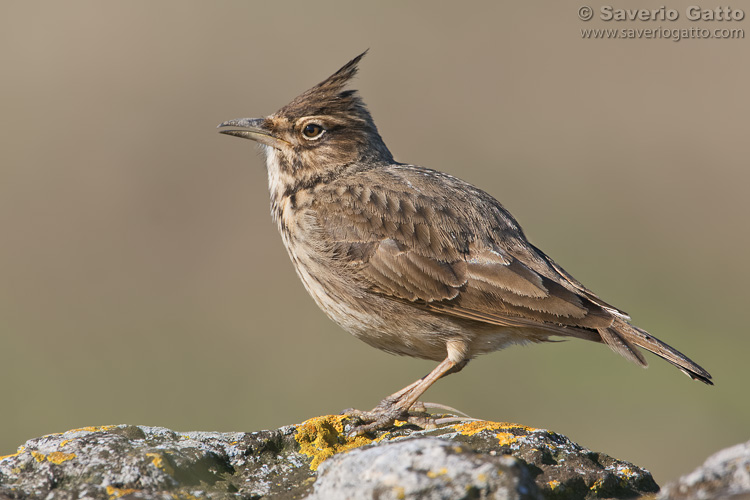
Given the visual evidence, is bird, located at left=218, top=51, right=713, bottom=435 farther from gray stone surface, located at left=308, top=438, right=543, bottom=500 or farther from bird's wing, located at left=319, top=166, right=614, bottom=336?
gray stone surface, located at left=308, top=438, right=543, bottom=500

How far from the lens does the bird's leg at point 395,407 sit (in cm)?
556

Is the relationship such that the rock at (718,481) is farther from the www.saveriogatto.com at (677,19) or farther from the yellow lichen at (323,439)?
the www.saveriogatto.com at (677,19)

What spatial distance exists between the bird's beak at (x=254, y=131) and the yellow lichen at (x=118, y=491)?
4.01 metres

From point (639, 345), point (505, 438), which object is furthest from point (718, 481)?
point (639, 345)

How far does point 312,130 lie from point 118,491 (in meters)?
4.09

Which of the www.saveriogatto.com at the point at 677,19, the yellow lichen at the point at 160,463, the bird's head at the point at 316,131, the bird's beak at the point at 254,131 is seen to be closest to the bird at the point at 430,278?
the bird's head at the point at 316,131

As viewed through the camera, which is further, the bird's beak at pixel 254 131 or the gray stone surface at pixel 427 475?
the bird's beak at pixel 254 131

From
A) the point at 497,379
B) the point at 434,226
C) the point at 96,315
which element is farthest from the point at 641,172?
the point at 434,226

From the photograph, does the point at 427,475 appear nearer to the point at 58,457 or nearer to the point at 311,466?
the point at 311,466

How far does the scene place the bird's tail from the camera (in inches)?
223

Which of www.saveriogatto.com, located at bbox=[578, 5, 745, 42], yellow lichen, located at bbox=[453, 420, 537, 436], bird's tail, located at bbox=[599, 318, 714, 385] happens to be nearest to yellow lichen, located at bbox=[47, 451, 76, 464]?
yellow lichen, located at bbox=[453, 420, 537, 436]

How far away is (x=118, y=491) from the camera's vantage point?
413 centimetres

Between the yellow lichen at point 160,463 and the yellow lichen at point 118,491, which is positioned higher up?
the yellow lichen at point 160,463

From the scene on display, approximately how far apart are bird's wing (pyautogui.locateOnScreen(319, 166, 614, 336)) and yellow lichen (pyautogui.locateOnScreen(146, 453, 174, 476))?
2429 millimetres
